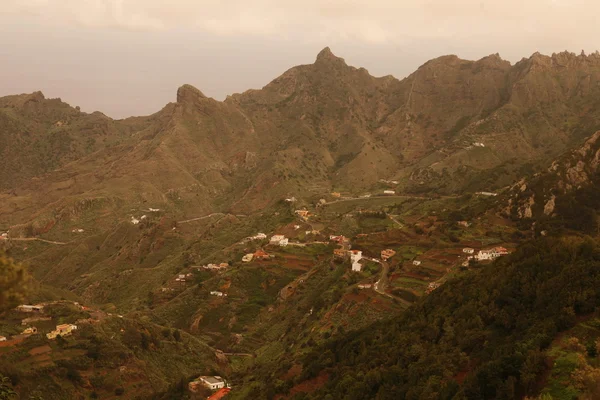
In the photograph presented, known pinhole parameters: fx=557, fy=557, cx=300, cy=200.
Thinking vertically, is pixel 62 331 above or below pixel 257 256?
above

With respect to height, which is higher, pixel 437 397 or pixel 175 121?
pixel 175 121

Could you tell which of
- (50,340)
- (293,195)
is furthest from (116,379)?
(293,195)

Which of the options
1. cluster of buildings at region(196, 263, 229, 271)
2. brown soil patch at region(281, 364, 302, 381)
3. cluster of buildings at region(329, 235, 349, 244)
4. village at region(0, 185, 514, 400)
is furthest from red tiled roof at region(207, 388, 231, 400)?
cluster of buildings at region(329, 235, 349, 244)

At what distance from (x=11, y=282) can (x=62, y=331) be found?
41.8m

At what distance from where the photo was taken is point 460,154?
14825 cm

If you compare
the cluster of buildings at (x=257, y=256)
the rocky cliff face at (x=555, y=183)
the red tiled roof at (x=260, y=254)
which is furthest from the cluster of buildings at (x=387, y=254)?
the red tiled roof at (x=260, y=254)

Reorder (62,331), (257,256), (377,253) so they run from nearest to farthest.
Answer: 1. (62,331)
2. (377,253)
3. (257,256)

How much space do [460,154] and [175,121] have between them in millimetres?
93413

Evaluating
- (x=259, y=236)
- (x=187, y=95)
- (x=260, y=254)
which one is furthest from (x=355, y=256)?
(x=187, y=95)

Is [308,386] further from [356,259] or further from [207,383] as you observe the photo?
[356,259]

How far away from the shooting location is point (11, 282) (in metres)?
15.8

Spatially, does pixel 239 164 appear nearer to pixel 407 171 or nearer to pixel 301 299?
pixel 407 171

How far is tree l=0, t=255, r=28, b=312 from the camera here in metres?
15.7

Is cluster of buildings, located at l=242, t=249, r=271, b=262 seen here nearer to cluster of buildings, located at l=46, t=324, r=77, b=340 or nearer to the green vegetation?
cluster of buildings, located at l=46, t=324, r=77, b=340
